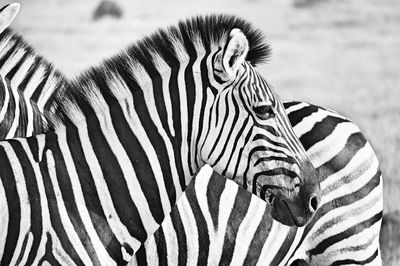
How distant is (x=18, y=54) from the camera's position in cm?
853

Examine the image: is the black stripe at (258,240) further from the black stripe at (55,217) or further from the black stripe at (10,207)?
the black stripe at (10,207)

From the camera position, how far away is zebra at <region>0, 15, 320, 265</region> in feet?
19.0

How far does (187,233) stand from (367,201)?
1468mm

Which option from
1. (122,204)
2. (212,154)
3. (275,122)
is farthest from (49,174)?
(275,122)

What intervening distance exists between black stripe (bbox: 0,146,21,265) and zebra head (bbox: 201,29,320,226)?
1.25 meters

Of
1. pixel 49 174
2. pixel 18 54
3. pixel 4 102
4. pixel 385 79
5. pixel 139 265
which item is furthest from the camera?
pixel 385 79

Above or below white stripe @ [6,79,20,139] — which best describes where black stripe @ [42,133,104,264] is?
below

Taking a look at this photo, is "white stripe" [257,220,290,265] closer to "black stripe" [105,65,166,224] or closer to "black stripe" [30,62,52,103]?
"black stripe" [105,65,166,224]

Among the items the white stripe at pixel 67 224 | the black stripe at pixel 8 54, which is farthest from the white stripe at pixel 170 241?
the black stripe at pixel 8 54

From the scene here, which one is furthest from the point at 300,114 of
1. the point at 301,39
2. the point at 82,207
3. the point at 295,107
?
the point at 301,39

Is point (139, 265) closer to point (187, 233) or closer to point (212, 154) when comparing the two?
point (187, 233)

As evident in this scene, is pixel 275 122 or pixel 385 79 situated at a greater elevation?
pixel 385 79

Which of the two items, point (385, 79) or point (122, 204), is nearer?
point (122, 204)

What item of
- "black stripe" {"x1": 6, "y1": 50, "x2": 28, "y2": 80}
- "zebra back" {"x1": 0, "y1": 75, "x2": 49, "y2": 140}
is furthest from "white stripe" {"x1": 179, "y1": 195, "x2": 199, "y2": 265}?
"black stripe" {"x1": 6, "y1": 50, "x2": 28, "y2": 80}
